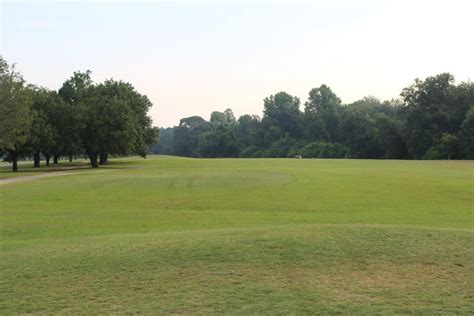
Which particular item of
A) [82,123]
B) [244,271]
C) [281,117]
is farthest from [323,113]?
[244,271]

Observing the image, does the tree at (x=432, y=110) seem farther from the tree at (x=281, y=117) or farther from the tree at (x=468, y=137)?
the tree at (x=281, y=117)

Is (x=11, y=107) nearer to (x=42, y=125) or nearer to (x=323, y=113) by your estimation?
(x=42, y=125)

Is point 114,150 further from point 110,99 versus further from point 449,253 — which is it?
point 449,253

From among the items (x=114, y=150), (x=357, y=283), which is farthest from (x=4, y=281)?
(x=114, y=150)

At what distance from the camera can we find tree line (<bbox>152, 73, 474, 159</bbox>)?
360 feet

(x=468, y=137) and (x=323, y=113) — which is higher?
(x=323, y=113)

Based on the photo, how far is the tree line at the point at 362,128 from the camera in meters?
110

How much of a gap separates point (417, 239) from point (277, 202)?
1599cm

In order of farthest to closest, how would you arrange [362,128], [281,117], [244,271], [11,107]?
[281,117]
[362,128]
[11,107]
[244,271]

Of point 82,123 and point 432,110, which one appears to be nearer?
point 82,123

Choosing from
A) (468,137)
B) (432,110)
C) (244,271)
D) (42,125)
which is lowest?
(244,271)

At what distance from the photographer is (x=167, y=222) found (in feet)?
60.6

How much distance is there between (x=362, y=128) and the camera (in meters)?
132

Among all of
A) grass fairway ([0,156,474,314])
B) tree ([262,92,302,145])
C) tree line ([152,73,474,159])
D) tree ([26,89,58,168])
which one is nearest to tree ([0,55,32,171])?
tree ([26,89,58,168])
